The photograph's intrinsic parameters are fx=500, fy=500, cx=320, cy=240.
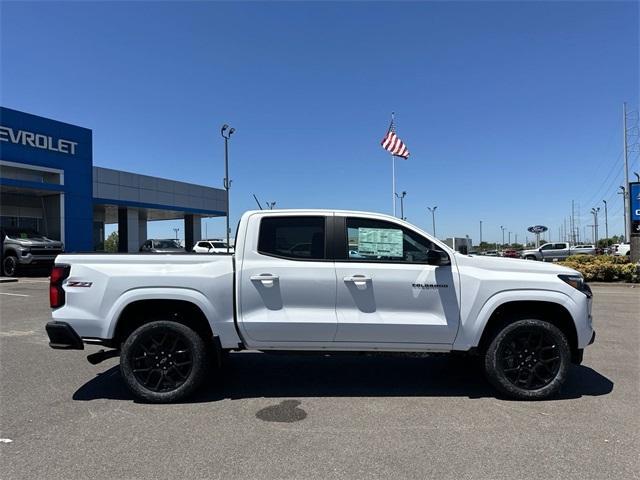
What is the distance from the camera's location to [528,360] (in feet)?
16.7

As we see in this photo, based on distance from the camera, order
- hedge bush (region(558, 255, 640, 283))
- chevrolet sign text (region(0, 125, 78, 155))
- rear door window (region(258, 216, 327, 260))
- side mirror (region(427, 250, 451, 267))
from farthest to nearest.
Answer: chevrolet sign text (region(0, 125, 78, 155)) → hedge bush (region(558, 255, 640, 283)) → rear door window (region(258, 216, 327, 260)) → side mirror (region(427, 250, 451, 267))

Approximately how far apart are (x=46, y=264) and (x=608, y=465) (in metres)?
22.9

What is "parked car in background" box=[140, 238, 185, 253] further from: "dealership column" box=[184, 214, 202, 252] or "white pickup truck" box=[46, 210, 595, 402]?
"white pickup truck" box=[46, 210, 595, 402]

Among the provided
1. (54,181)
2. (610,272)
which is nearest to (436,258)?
(610,272)

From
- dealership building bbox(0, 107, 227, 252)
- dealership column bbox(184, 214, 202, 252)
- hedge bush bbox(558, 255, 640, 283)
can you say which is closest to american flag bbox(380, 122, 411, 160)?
hedge bush bbox(558, 255, 640, 283)

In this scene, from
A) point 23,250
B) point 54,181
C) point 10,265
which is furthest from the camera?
point 54,181

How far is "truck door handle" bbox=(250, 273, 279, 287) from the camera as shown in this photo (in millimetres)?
5039

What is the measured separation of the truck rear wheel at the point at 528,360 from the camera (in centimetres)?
502

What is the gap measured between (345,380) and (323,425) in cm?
142

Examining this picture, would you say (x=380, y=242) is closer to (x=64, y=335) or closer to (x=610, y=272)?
(x=64, y=335)

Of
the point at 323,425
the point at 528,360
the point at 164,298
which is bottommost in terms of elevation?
the point at 323,425

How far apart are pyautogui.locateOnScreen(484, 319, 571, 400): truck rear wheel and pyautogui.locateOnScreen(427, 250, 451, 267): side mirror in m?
0.92

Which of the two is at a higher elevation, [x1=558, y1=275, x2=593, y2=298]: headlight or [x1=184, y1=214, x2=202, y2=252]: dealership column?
[x1=184, y1=214, x2=202, y2=252]: dealership column

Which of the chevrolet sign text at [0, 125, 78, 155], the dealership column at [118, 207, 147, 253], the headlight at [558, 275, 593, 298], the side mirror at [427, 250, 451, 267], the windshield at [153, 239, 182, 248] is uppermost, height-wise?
the chevrolet sign text at [0, 125, 78, 155]
